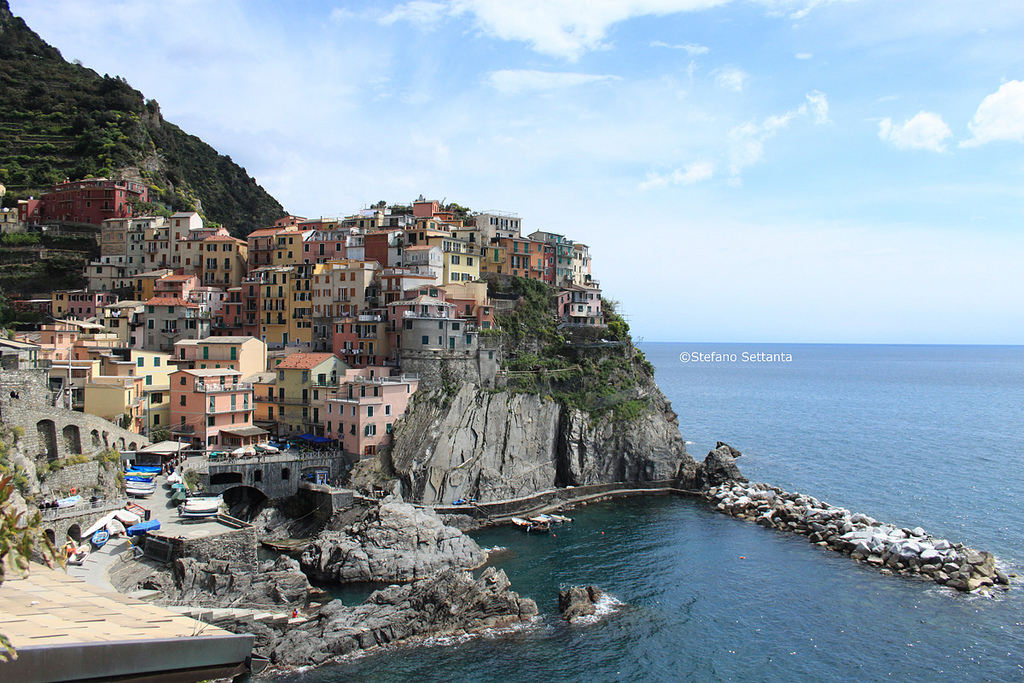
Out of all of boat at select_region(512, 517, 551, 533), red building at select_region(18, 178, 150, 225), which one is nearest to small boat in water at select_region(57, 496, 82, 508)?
boat at select_region(512, 517, 551, 533)

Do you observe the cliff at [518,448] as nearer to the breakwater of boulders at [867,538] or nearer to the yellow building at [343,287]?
the breakwater of boulders at [867,538]

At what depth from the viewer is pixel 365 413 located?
183 ft

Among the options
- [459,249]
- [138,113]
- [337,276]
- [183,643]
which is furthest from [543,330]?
[138,113]

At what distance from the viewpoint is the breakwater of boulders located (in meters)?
45.0

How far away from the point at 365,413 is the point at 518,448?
14138 millimetres

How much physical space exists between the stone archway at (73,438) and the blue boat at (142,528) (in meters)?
8.62

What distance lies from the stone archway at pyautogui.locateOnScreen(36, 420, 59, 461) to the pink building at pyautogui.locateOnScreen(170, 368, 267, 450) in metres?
12.1

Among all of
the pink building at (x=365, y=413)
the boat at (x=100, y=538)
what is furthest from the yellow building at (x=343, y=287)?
the boat at (x=100, y=538)

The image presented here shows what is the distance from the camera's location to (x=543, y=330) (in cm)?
7369

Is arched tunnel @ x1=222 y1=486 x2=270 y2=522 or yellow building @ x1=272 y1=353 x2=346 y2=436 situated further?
yellow building @ x1=272 y1=353 x2=346 y2=436

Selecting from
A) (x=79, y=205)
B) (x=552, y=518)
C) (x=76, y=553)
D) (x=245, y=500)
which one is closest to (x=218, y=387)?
A: (x=245, y=500)

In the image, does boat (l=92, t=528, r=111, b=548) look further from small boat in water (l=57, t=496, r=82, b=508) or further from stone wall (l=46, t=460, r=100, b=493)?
stone wall (l=46, t=460, r=100, b=493)

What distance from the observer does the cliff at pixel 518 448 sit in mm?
56219

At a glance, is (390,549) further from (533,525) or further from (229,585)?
(533,525)
